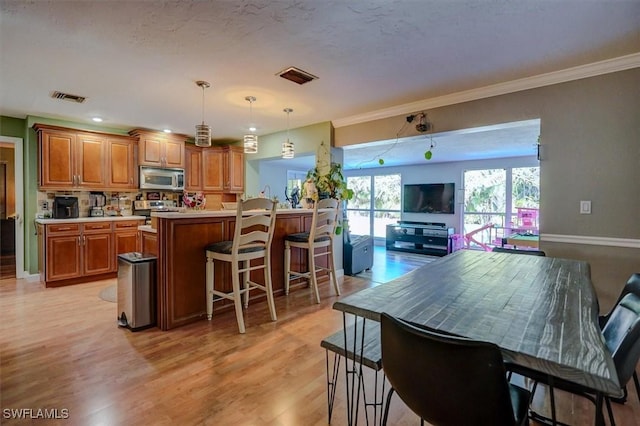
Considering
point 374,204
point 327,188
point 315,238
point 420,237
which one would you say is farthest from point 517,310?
point 374,204

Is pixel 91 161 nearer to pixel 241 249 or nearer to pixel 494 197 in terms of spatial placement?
pixel 241 249

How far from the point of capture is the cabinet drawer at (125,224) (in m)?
4.60

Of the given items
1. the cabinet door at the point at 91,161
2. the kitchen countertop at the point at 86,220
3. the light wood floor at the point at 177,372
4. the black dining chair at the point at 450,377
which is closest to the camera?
the black dining chair at the point at 450,377

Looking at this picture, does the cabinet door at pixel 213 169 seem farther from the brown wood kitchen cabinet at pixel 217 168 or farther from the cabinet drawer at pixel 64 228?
the cabinet drawer at pixel 64 228

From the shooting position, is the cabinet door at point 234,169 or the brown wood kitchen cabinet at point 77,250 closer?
the brown wood kitchen cabinet at point 77,250

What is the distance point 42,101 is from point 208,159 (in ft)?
8.29

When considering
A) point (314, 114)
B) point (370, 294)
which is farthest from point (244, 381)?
point (314, 114)

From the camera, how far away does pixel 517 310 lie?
1.22m

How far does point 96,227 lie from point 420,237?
6436mm

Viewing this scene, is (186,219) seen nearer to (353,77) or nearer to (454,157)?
(353,77)

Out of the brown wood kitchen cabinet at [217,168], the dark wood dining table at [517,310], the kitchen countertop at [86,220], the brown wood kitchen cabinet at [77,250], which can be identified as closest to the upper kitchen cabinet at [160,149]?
the brown wood kitchen cabinet at [217,168]

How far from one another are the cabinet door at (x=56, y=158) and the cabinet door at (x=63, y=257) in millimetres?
810

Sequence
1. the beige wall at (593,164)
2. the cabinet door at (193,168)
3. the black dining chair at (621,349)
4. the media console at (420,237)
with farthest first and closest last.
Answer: the media console at (420,237) < the cabinet door at (193,168) < the beige wall at (593,164) < the black dining chair at (621,349)

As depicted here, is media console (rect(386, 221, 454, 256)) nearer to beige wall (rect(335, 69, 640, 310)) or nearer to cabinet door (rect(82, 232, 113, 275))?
beige wall (rect(335, 69, 640, 310))
